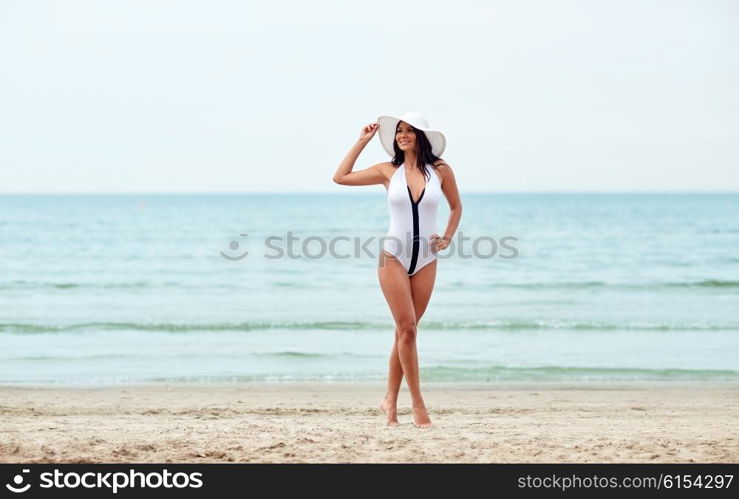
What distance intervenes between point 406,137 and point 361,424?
208cm

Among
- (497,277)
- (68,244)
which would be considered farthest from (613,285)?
(68,244)

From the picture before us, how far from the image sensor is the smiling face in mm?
5797

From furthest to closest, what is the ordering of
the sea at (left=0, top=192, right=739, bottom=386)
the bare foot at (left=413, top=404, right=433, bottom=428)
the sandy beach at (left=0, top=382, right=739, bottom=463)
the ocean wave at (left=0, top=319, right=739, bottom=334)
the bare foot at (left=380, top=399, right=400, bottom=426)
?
the ocean wave at (left=0, top=319, right=739, bottom=334), the sea at (left=0, top=192, right=739, bottom=386), the bare foot at (left=380, top=399, right=400, bottom=426), the bare foot at (left=413, top=404, right=433, bottom=428), the sandy beach at (left=0, top=382, right=739, bottom=463)

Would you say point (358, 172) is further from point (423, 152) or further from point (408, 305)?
point (408, 305)

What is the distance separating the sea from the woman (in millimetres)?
4577

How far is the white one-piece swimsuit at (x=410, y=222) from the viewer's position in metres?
5.76

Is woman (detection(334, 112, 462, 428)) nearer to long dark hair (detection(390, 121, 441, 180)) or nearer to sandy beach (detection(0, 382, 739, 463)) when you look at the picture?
long dark hair (detection(390, 121, 441, 180))

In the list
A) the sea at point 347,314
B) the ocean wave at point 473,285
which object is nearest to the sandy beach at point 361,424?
the sea at point 347,314

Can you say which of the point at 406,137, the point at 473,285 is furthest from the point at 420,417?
the point at 473,285

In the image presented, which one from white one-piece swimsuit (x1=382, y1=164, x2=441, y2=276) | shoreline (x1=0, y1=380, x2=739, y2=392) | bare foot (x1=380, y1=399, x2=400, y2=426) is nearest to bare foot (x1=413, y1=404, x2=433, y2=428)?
bare foot (x1=380, y1=399, x2=400, y2=426)

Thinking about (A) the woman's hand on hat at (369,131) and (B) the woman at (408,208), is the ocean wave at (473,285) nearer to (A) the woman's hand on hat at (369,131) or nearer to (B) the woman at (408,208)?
(B) the woman at (408,208)

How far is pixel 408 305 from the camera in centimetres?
576
